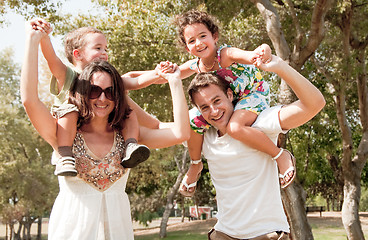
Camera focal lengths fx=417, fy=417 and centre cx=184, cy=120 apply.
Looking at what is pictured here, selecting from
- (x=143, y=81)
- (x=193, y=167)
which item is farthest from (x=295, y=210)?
(x=143, y=81)

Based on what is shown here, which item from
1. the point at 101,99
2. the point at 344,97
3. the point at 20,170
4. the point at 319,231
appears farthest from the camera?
the point at 20,170

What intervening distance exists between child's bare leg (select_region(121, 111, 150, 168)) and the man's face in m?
0.48

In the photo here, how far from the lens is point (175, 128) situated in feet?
8.56

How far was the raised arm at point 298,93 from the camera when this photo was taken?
2389mm

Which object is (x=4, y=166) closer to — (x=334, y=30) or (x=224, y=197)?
(x=334, y=30)

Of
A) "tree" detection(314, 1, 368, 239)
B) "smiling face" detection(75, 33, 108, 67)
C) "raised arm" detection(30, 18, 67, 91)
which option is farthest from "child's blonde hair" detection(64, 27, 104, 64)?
"tree" detection(314, 1, 368, 239)

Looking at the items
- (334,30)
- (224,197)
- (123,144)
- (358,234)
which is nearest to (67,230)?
(123,144)

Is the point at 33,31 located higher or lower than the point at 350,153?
higher

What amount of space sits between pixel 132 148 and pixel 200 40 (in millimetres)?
1081

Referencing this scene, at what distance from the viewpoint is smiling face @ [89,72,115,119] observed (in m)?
2.44

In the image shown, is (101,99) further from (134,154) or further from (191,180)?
(191,180)

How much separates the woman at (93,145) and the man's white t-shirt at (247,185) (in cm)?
33

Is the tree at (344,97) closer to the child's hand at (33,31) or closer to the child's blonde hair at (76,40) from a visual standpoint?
the child's blonde hair at (76,40)

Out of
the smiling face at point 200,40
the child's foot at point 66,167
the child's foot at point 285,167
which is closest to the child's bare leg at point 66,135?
the child's foot at point 66,167
